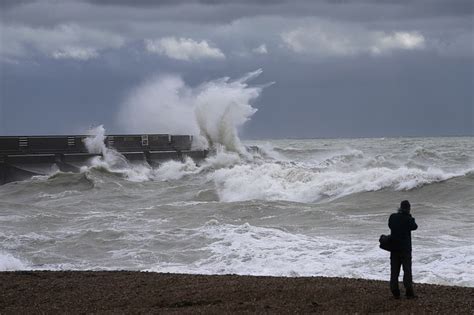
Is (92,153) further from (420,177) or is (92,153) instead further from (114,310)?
(114,310)

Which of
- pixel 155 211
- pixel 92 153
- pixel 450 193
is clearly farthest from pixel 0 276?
pixel 92 153

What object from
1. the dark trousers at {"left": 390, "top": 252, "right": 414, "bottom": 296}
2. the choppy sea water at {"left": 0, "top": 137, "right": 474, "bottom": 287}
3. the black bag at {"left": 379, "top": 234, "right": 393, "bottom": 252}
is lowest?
the choppy sea water at {"left": 0, "top": 137, "right": 474, "bottom": 287}

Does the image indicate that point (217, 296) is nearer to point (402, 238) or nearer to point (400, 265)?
point (400, 265)

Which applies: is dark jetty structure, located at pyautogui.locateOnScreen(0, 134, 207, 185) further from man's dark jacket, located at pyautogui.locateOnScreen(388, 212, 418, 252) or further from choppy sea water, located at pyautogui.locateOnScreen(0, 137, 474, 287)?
man's dark jacket, located at pyautogui.locateOnScreen(388, 212, 418, 252)

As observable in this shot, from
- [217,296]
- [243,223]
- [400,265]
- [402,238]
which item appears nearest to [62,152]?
[243,223]

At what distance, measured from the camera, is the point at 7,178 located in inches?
1264

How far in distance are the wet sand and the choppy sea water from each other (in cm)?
187

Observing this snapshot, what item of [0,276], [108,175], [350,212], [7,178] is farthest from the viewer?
[108,175]

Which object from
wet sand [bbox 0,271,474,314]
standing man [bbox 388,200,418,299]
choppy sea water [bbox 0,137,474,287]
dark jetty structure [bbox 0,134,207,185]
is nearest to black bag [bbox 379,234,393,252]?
standing man [bbox 388,200,418,299]

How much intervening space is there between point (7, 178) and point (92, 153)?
21.6 ft

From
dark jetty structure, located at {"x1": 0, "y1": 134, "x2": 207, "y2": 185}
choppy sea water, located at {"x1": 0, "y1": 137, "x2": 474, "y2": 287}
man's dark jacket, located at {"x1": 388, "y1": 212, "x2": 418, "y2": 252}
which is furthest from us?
dark jetty structure, located at {"x1": 0, "y1": 134, "x2": 207, "y2": 185}

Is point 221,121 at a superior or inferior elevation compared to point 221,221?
superior

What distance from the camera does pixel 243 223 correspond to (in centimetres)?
1756

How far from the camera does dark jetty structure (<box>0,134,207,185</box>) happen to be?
32.9 m
